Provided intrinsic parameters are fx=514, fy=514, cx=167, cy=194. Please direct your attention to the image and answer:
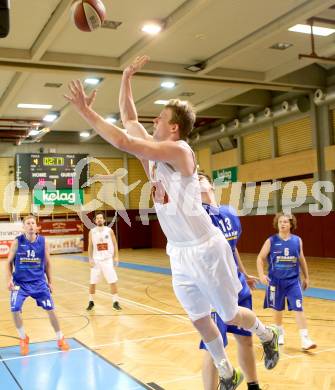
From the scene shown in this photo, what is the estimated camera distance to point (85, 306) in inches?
392

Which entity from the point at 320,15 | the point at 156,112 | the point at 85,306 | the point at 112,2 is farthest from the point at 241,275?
the point at 156,112

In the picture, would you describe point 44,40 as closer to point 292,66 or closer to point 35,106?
point 292,66

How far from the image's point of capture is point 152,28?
1138 cm

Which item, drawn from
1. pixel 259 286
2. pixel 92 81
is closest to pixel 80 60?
pixel 92 81

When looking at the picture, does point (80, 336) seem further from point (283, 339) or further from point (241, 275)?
point (241, 275)

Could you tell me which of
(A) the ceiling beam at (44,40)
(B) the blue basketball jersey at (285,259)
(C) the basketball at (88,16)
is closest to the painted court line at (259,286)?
(B) the blue basketball jersey at (285,259)

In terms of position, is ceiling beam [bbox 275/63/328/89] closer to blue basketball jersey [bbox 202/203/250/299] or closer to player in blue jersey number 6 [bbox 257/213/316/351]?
player in blue jersey number 6 [bbox 257/213/316/351]

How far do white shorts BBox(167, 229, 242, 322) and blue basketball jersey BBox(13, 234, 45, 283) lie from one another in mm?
3470

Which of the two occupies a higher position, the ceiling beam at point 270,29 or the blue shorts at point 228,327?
the ceiling beam at point 270,29

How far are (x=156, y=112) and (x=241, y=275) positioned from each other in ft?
56.8

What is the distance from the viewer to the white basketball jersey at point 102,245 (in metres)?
9.76

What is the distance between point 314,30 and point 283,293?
8.27 metres

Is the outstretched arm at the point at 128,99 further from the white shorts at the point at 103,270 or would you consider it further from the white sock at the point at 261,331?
the white shorts at the point at 103,270

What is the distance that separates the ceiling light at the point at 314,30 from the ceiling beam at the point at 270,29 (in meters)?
0.73
